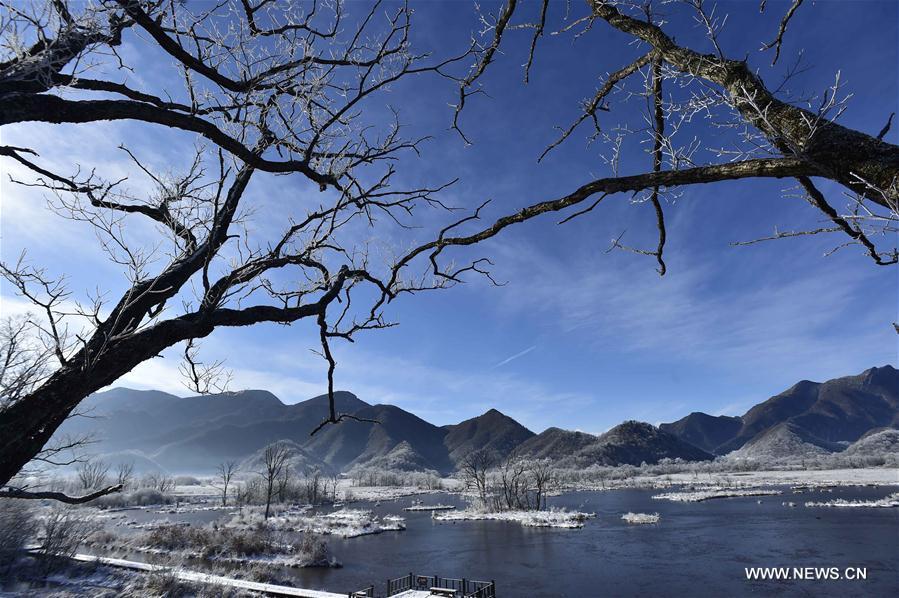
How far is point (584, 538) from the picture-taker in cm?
3856

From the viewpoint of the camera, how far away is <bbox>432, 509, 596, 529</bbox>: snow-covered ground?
47875 mm

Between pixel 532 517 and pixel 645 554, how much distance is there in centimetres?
2306

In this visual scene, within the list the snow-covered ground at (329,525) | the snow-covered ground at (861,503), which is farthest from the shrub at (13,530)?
the snow-covered ground at (861,503)

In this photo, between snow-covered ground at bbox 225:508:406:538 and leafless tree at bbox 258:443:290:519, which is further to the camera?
leafless tree at bbox 258:443:290:519

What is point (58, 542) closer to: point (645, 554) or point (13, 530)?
point (13, 530)

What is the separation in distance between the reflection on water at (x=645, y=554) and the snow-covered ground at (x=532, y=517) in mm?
1939

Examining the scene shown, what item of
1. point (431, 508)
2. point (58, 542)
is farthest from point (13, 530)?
point (431, 508)

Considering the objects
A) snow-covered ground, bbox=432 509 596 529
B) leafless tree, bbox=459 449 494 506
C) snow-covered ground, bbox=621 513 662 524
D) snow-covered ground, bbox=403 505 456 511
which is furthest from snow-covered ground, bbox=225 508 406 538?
snow-covered ground, bbox=621 513 662 524

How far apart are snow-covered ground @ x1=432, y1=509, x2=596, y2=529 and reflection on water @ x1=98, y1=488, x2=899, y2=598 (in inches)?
76.3

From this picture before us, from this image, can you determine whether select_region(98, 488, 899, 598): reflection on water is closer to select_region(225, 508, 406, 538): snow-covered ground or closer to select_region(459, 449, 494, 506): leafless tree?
select_region(225, 508, 406, 538): snow-covered ground

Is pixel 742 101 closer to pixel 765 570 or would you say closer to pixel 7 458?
pixel 7 458

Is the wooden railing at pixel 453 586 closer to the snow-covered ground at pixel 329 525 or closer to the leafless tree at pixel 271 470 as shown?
the snow-covered ground at pixel 329 525

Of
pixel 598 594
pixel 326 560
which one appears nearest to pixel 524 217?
A: pixel 598 594

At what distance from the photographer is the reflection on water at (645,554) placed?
2370 centimetres
